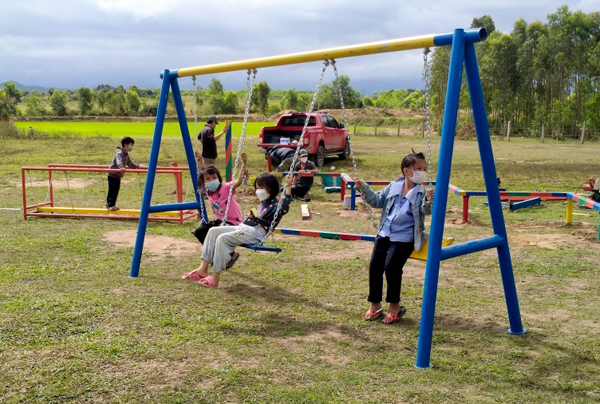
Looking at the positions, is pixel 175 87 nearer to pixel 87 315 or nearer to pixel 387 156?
pixel 87 315

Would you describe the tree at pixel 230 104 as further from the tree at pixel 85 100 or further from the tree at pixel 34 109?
the tree at pixel 34 109

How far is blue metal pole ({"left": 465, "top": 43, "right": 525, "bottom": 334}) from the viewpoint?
4.45 metres

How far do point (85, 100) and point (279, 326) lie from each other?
266 ft

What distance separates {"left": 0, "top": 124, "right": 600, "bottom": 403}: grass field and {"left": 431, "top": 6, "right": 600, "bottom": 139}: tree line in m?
30.8

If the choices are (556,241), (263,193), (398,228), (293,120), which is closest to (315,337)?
(398,228)

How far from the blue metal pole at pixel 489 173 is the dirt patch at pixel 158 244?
4.29 metres

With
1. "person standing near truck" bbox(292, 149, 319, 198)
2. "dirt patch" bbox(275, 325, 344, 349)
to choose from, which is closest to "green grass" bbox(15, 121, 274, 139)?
"person standing near truck" bbox(292, 149, 319, 198)

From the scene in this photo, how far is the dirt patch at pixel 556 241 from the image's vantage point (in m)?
7.96

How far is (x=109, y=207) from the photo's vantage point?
10500mm

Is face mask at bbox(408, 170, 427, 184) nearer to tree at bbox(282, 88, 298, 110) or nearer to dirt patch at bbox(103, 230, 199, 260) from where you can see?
dirt patch at bbox(103, 230, 199, 260)

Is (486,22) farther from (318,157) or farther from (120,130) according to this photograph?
(318,157)

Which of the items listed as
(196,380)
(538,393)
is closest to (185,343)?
(196,380)

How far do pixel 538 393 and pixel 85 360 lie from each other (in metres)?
3.04

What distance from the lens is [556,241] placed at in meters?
8.27
